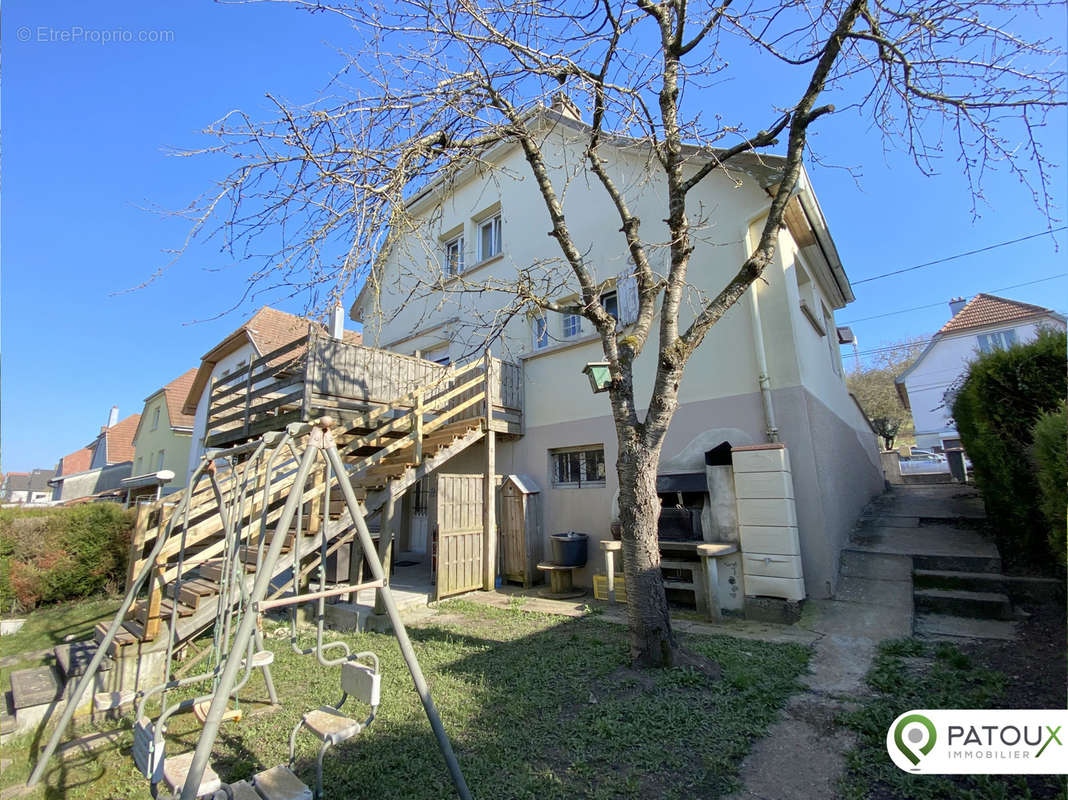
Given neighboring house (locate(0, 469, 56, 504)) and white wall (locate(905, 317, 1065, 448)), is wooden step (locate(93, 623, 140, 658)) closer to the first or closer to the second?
white wall (locate(905, 317, 1065, 448))

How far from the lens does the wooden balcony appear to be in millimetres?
8281

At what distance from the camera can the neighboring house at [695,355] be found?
6.43 m

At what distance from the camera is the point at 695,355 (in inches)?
292

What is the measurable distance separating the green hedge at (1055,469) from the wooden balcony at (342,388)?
6709mm

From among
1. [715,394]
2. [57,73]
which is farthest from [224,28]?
[715,394]

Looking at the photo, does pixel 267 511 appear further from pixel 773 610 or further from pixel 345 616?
pixel 773 610

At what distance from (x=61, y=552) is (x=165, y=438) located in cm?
1647

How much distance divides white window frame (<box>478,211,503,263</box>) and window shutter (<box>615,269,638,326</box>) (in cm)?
402

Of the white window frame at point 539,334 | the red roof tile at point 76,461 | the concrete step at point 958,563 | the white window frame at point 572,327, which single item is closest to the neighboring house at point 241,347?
the white window frame at point 539,334

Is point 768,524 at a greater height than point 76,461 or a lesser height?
lesser

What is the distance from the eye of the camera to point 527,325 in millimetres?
10016

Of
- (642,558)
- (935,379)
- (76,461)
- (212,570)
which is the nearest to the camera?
(642,558)

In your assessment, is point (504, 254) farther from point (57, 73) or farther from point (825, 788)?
point (825, 788)

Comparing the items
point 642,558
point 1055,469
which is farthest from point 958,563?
point 642,558
